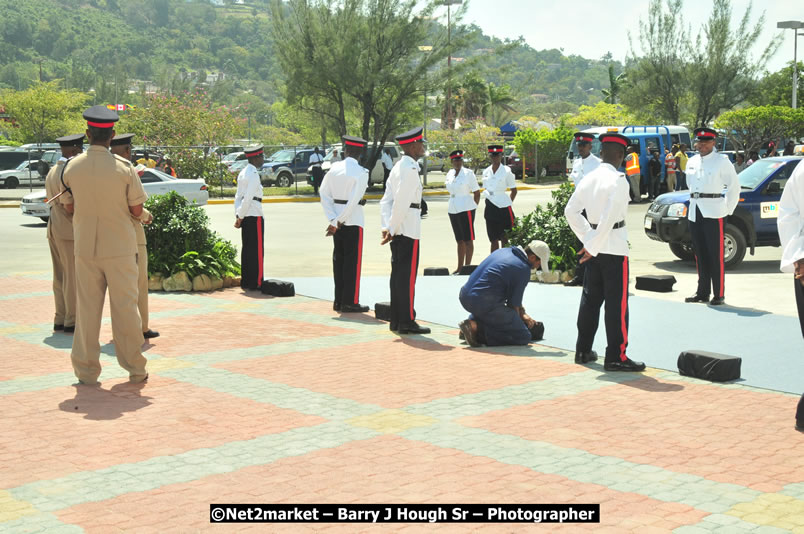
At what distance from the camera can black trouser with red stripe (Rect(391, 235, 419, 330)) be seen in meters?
9.62

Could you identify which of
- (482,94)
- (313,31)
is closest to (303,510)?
(313,31)

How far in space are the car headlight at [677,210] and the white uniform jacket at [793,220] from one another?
324 inches

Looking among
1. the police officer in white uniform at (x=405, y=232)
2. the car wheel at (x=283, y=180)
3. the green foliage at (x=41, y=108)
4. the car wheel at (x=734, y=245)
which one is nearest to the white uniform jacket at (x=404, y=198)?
the police officer in white uniform at (x=405, y=232)

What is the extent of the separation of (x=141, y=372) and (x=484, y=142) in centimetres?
3788

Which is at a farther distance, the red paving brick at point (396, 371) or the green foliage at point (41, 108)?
the green foliage at point (41, 108)

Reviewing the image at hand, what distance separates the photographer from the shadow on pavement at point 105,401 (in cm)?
665

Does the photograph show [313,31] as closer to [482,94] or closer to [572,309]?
[572,309]

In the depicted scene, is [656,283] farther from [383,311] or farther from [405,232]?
[405,232]

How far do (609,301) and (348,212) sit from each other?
12.5 ft

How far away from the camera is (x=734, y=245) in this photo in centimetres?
1406

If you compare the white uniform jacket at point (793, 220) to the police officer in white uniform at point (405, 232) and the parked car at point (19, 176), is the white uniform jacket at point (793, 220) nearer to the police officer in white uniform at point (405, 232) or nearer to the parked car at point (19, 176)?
the police officer in white uniform at point (405, 232)

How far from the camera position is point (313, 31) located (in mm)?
34688

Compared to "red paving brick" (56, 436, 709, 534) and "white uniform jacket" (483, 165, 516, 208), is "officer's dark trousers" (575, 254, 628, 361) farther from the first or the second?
"white uniform jacket" (483, 165, 516, 208)

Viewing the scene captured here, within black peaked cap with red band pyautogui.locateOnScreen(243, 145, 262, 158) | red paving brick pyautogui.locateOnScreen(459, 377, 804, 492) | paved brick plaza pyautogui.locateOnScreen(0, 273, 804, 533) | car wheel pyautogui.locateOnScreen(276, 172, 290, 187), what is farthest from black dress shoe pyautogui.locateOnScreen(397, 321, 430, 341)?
car wheel pyautogui.locateOnScreen(276, 172, 290, 187)
